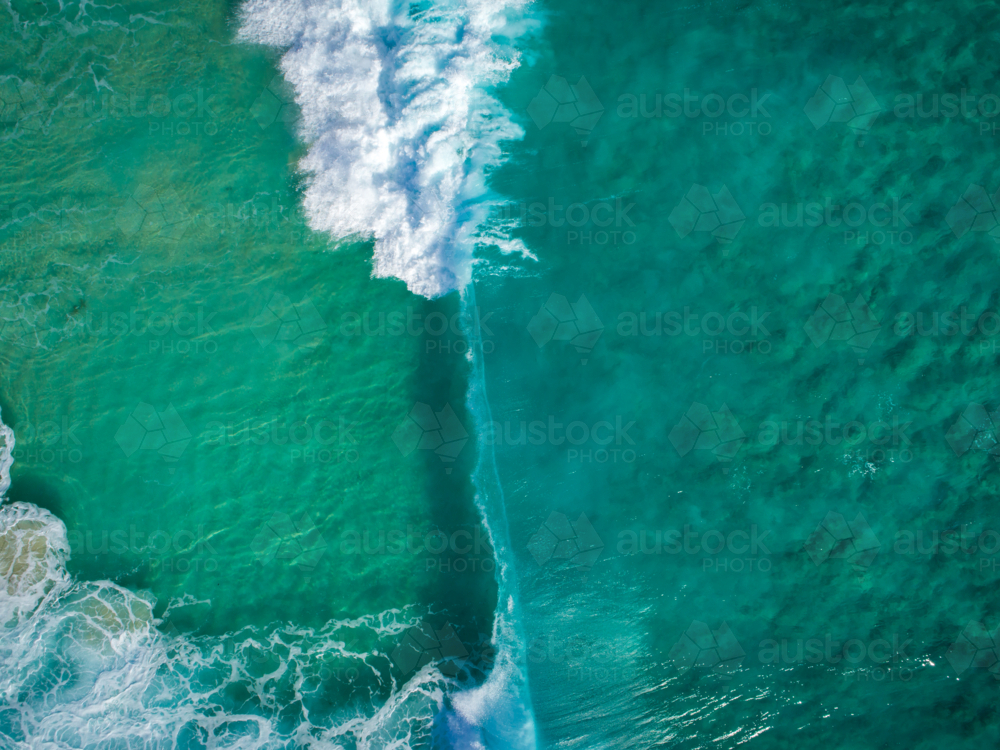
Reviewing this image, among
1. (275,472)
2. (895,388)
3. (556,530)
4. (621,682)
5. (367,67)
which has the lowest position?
(621,682)

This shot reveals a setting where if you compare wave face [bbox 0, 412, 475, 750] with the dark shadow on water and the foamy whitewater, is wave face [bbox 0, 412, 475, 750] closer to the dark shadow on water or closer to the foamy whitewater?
the foamy whitewater

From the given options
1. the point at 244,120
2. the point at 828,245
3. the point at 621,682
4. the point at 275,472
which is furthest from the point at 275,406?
the point at 828,245

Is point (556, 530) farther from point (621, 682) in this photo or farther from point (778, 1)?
point (778, 1)

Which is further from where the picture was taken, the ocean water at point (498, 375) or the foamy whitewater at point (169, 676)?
the foamy whitewater at point (169, 676)

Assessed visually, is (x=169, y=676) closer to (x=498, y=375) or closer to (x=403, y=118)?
(x=498, y=375)

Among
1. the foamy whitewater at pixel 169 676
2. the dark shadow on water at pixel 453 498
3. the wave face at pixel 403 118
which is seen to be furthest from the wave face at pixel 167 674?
the wave face at pixel 403 118

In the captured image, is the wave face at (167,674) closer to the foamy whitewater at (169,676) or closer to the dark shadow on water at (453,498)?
the foamy whitewater at (169,676)
